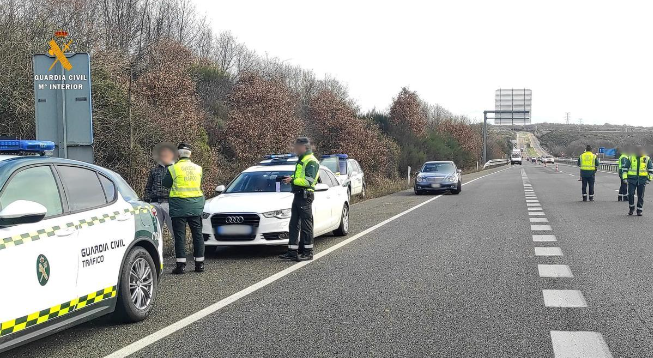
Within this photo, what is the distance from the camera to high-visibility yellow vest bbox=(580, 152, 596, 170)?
2188cm

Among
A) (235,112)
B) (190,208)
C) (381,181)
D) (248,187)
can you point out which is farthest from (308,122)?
(190,208)

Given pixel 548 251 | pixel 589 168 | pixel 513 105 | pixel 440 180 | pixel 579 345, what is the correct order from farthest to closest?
1. pixel 513 105
2. pixel 440 180
3. pixel 589 168
4. pixel 548 251
5. pixel 579 345

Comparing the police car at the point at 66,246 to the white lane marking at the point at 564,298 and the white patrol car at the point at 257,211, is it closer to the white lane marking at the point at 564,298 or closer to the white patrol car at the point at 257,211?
the white patrol car at the point at 257,211

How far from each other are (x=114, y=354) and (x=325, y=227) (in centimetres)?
Answer: 691

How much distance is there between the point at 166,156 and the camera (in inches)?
Answer: 398

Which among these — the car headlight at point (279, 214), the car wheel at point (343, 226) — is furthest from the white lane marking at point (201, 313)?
the car wheel at point (343, 226)

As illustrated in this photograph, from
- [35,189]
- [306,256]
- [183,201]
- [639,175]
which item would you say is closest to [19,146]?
[35,189]

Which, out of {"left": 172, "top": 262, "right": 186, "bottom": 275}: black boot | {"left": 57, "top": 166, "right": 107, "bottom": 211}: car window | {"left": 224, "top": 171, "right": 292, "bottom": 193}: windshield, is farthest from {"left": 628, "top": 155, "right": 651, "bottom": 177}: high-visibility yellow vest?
{"left": 57, "top": 166, "right": 107, "bottom": 211}: car window

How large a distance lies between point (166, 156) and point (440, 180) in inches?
727

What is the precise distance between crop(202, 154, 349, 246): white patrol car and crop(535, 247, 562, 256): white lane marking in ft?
11.4

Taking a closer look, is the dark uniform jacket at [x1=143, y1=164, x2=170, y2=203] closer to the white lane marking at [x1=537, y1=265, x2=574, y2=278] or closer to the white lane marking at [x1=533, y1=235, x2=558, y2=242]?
the white lane marking at [x1=537, y1=265, x2=574, y2=278]

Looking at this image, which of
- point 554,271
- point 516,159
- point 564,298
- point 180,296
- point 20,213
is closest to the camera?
point 20,213

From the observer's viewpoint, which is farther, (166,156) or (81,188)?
(166,156)

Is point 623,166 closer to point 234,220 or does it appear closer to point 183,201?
point 234,220
